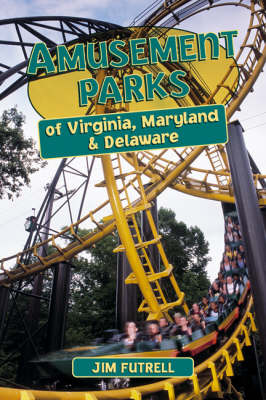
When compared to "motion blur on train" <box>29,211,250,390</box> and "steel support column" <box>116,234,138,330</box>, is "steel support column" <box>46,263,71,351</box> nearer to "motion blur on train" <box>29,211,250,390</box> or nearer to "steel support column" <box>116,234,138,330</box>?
"steel support column" <box>116,234,138,330</box>

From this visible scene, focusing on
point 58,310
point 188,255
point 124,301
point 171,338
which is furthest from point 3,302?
point 188,255

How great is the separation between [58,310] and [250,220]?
12.7 ft

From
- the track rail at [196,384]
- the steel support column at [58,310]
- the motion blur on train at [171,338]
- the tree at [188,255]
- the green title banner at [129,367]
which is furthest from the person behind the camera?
the tree at [188,255]

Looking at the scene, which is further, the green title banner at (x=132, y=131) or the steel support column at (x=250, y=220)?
the steel support column at (x=250, y=220)

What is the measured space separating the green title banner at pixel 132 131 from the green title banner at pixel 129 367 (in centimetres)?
171

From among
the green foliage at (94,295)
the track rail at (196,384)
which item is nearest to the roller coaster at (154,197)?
the track rail at (196,384)

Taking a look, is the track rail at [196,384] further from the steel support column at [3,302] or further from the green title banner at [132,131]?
the steel support column at [3,302]

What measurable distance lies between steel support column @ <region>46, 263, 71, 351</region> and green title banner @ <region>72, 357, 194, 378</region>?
3075mm

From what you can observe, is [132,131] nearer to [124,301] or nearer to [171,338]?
[171,338]

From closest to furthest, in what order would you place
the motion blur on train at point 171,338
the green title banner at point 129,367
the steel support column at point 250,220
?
the green title banner at point 129,367 → the motion blur on train at point 171,338 → the steel support column at point 250,220

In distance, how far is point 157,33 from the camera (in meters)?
6.16

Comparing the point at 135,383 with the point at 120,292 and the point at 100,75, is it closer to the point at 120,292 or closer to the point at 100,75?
the point at 120,292

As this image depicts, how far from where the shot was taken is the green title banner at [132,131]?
2.48 m

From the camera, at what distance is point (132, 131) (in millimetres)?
2521
